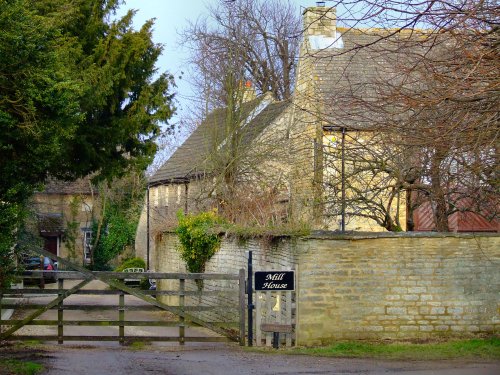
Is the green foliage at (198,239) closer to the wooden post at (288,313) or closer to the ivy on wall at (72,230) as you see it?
the wooden post at (288,313)

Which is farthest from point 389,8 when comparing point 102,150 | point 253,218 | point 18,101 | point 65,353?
point 102,150

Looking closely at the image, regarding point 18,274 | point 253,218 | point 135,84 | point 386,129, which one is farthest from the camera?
point 135,84

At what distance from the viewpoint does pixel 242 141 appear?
31250 mm

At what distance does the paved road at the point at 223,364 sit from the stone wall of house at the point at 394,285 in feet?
5.49

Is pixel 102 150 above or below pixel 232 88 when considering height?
below

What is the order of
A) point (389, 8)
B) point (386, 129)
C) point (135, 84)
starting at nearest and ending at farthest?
point (389, 8)
point (386, 129)
point (135, 84)

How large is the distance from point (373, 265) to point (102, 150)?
9940 mm

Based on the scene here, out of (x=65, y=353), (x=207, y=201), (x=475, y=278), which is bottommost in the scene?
(x=65, y=353)

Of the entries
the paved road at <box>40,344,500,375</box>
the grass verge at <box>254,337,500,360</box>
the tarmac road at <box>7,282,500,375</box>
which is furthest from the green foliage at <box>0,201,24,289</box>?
the grass verge at <box>254,337,500,360</box>

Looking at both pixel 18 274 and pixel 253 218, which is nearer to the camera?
pixel 18 274

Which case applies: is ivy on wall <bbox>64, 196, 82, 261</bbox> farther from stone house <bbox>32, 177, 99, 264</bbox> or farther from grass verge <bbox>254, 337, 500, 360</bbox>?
grass verge <bbox>254, 337, 500, 360</bbox>

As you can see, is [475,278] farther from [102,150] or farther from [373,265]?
[102,150]

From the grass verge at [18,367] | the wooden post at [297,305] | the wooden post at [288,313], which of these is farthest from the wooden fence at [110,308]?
the grass verge at [18,367]

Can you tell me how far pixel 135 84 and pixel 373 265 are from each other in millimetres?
10675
